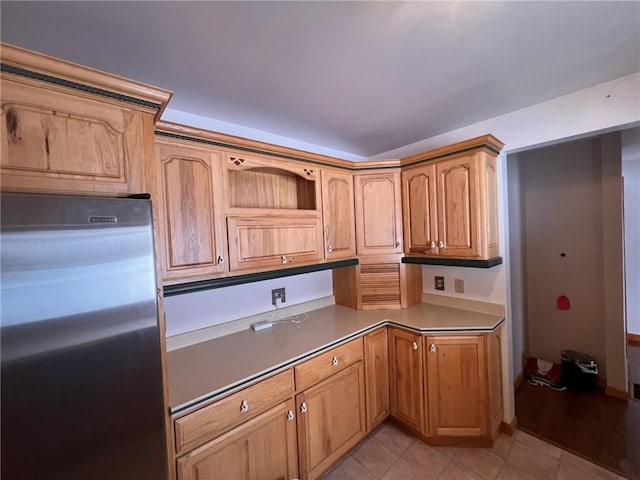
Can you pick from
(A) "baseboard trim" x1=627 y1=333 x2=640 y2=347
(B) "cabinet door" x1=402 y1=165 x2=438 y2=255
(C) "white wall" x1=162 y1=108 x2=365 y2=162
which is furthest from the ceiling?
(A) "baseboard trim" x1=627 y1=333 x2=640 y2=347

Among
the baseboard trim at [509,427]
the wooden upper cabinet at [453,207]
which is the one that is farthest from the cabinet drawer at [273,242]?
the baseboard trim at [509,427]

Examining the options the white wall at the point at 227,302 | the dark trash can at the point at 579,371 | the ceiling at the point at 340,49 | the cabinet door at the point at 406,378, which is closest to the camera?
the ceiling at the point at 340,49

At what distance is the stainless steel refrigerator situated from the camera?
723 mm

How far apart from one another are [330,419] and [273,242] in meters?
1.21

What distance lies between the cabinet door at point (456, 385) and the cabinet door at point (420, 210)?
2.29 feet

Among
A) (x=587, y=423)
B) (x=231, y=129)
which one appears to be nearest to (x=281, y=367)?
(x=231, y=129)

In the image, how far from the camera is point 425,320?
202 centimetres

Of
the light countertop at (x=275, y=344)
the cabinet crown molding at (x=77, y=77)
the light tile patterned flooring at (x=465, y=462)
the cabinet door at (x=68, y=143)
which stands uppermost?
the cabinet crown molding at (x=77, y=77)

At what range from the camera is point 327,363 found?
167cm

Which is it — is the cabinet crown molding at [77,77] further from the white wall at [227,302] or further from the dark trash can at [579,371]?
the dark trash can at [579,371]

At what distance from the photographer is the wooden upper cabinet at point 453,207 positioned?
1.84 meters

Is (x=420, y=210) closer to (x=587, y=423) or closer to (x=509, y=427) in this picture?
(x=509, y=427)

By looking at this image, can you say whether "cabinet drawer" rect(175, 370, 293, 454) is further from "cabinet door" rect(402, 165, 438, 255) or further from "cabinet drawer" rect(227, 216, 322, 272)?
"cabinet door" rect(402, 165, 438, 255)

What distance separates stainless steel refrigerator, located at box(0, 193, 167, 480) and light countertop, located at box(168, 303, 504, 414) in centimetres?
24
